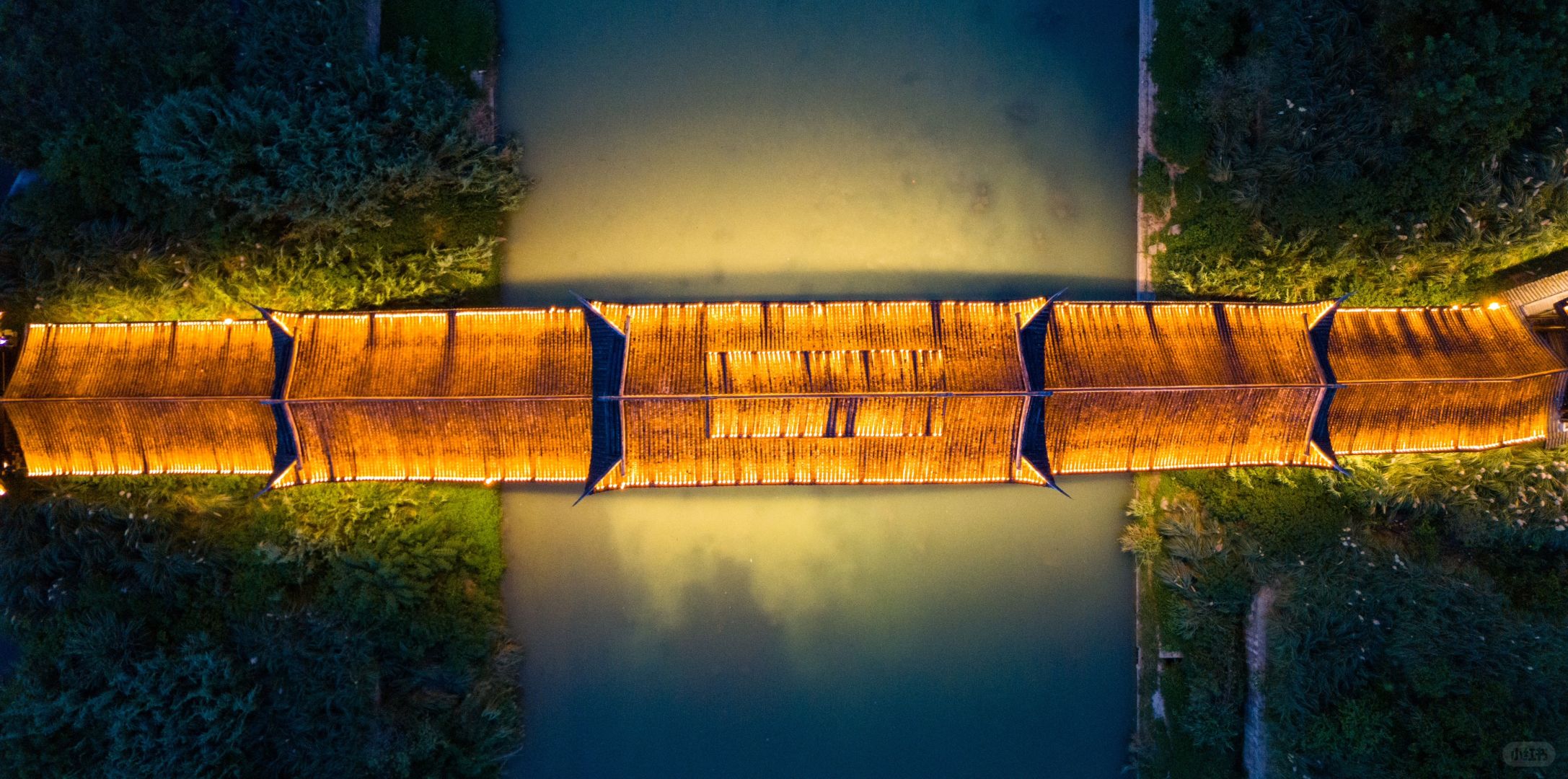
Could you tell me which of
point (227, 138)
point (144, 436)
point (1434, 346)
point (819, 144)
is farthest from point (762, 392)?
point (1434, 346)

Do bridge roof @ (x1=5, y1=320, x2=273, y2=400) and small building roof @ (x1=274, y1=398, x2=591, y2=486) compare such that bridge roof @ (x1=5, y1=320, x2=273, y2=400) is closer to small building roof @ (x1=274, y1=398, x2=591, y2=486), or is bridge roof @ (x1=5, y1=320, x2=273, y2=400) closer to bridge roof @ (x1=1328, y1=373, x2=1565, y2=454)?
small building roof @ (x1=274, y1=398, x2=591, y2=486)

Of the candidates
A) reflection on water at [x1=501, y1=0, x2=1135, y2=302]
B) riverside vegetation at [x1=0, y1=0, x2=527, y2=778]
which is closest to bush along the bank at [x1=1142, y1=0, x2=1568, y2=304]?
reflection on water at [x1=501, y1=0, x2=1135, y2=302]

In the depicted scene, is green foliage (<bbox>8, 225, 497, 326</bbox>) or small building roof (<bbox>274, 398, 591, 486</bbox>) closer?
small building roof (<bbox>274, 398, 591, 486</bbox>)

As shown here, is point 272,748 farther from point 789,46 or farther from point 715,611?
point 789,46

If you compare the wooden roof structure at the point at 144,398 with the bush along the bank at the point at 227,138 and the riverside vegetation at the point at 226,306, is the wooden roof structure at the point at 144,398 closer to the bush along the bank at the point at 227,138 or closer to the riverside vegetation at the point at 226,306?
the riverside vegetation at the point at 226,306

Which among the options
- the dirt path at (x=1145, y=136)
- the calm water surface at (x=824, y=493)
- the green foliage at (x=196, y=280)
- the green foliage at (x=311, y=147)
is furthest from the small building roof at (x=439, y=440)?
the dirt path at (x=1145, y=136)

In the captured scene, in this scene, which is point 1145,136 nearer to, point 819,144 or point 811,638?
point 819,144

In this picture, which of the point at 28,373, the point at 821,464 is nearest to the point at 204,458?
the point at 28,373
